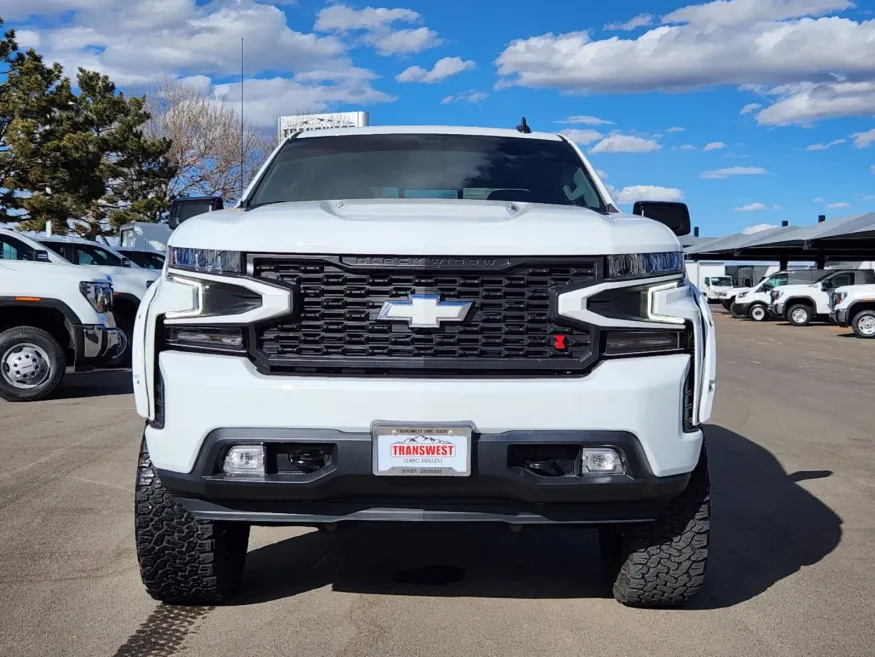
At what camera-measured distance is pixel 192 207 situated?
466cm

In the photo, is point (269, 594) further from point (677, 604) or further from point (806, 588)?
point (806, 588)

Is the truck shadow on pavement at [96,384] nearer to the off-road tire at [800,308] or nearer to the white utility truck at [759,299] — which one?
the off-road tire at [800,308]

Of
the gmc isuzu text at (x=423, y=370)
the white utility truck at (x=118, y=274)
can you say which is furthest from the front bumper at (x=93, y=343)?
the gmc isuzu text at (x=423, y=370)

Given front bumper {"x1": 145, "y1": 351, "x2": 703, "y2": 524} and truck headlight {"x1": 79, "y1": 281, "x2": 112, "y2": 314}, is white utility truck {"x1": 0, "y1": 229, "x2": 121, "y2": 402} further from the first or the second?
front bumper {"x1": 145, "y1": 351, "x2": 703, "y2": 524}

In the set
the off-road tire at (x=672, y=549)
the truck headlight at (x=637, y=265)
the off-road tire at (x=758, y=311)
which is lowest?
the off-road tire at (x=758, y=311)

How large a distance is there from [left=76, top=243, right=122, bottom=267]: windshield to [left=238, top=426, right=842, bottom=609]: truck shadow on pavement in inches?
414

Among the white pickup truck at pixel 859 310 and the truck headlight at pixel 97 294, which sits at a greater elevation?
the truck headlight at pixel 97 294

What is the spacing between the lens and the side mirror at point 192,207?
461 cm

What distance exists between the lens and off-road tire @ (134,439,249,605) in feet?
11.5

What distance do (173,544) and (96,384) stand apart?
901 cm

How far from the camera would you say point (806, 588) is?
410cm

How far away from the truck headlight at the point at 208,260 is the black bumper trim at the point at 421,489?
1.77ft

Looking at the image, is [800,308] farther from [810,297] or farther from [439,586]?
[439,586]

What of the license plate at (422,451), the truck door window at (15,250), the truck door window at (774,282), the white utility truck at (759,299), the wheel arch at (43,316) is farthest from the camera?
the white utility truck at (759,299)
